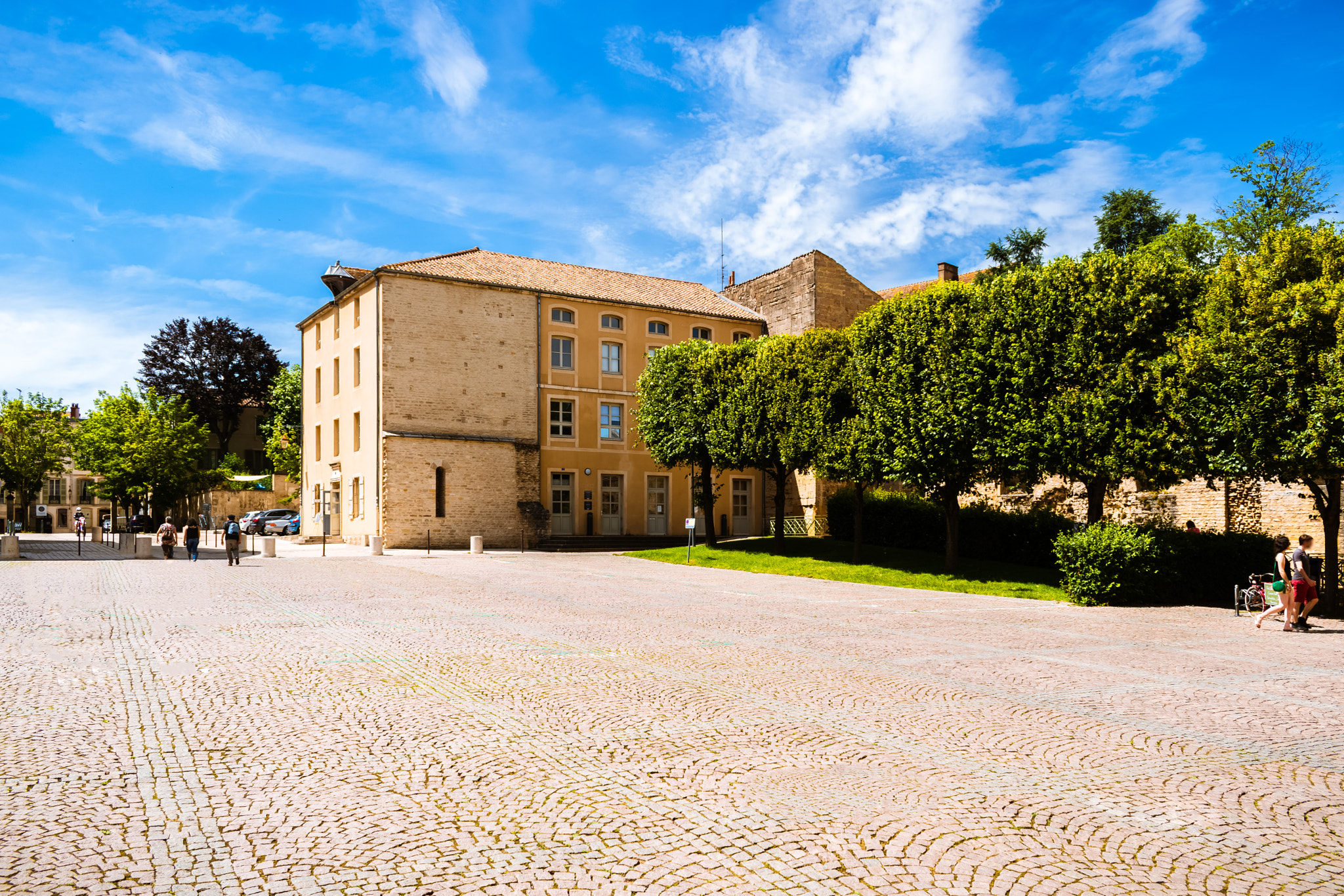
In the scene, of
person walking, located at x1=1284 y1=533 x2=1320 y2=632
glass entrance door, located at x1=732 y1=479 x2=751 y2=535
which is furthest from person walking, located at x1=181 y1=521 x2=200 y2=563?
person walking, located at x1=1284 y1=533 x2=1320 y2=632

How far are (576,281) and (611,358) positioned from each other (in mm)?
4034

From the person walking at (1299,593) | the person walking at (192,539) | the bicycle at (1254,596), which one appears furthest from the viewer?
the person walking at (192,539)

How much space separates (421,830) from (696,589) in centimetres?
1485

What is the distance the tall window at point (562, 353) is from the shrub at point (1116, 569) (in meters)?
26.1

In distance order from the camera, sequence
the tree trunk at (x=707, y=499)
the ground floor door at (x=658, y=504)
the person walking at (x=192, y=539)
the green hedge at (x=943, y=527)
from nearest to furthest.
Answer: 1. the person walking at (x=192, y=539)
2. the green hedge at (x=943, y=527)
3. the tree trunk at (x=707, y=499)
4. the ground floor door at (x=658, y=504)

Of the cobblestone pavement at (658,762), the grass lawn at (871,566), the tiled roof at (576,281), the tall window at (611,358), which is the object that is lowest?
the grass lawn at (871,566)

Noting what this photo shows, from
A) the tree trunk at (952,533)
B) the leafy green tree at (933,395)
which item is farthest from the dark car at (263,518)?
the tree trunk at (952,533)

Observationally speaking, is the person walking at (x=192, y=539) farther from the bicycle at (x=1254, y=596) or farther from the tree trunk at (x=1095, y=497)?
the bicycle at (x=1254, y=596)

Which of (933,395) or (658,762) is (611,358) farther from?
(658,762)

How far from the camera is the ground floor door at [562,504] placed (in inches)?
1528

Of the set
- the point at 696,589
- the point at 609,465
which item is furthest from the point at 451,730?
the point at 609,465

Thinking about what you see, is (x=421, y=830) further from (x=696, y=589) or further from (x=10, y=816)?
(x=696, y=589)

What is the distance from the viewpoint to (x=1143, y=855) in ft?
13.4

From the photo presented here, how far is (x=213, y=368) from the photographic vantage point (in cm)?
6050
